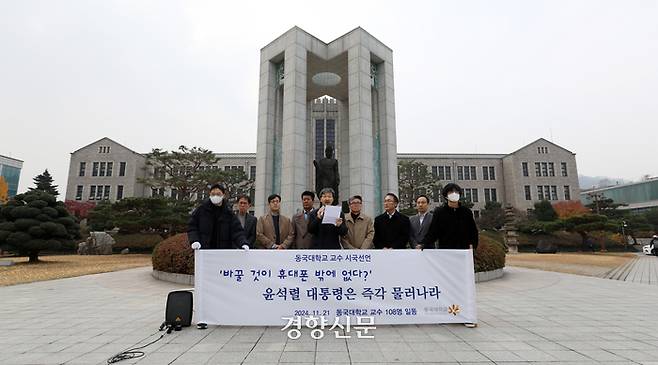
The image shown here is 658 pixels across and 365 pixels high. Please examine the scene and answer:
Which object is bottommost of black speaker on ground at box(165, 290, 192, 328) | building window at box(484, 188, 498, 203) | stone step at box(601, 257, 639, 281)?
stone step at box(601, 257, 639, 281)

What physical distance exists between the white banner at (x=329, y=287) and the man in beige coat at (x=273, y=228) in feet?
3.95

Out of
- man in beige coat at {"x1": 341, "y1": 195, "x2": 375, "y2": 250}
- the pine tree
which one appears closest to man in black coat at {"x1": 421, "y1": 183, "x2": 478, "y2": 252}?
man in beige coat at {"x1": 341, "y1": 195, "x2": 375, "y2": 250}

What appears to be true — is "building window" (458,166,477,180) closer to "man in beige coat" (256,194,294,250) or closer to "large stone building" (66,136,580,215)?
"large stone building" (66,136,580,215)

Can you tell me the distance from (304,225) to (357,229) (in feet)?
3.16

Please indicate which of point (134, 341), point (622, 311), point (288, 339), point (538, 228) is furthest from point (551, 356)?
point (538, 228)

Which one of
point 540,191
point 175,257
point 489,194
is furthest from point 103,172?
point 540,191

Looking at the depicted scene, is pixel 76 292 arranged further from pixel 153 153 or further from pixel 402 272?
pixel 153 153

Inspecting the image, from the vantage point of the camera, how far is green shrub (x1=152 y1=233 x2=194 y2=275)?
29.4 feet

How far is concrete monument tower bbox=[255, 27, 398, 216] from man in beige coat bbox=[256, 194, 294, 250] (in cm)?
807

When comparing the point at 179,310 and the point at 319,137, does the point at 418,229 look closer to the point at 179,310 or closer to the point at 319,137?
the point at 179,310

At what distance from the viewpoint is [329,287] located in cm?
463

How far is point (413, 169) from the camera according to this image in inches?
1630

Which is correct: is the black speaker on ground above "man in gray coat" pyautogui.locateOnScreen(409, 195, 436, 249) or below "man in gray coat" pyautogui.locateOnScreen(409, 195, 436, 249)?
below

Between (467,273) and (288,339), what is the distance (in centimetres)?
274
